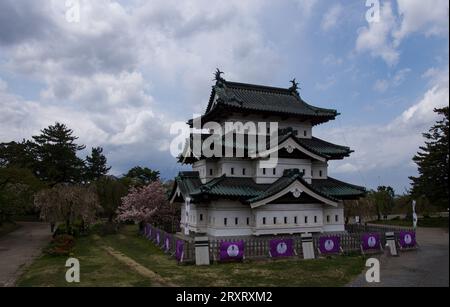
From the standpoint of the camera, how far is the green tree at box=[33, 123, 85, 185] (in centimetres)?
6081

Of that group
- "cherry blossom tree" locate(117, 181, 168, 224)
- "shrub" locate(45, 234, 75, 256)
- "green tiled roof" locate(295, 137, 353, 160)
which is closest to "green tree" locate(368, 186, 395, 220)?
"green tiled roof" locate(295, 137, 353, 160)

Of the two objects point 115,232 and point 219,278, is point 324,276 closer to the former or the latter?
point 219,278

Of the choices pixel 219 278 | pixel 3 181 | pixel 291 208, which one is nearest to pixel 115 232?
pixel 3 181

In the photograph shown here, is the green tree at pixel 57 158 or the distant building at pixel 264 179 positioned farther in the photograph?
the green tree at pixel 57 158

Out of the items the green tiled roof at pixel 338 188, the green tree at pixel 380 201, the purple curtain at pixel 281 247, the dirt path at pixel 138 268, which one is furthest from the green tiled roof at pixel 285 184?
the green tree at pixel 380 201

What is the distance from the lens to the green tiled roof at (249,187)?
72.9 feet

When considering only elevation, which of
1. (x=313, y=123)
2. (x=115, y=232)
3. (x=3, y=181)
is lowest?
(x=115, y=232)

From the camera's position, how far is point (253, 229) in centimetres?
2292

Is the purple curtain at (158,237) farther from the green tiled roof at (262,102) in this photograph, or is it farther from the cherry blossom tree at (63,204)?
the green tiled roof at (262,102)

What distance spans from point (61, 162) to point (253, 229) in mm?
48441

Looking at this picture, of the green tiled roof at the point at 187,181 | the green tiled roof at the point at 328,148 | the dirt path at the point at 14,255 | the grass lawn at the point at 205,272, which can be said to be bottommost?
the dirt path at the point at 14,255

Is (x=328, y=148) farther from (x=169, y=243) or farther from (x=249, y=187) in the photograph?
(x=169, y=243)

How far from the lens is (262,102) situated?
90.1ft

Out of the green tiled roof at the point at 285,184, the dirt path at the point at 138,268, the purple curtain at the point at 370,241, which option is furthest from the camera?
the green tiled roof at the point at 285,184
